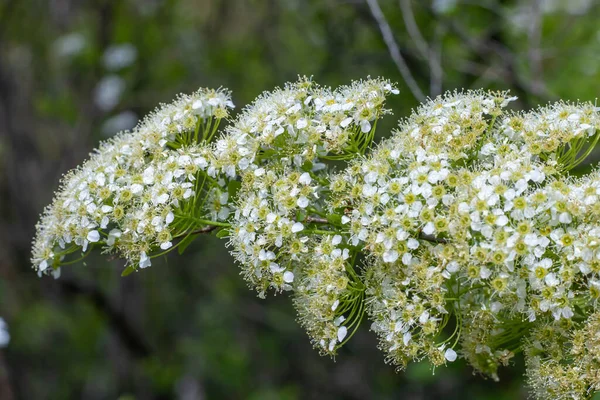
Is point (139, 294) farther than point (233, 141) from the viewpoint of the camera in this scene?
Yes

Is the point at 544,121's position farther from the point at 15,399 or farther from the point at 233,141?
the point at 15,399

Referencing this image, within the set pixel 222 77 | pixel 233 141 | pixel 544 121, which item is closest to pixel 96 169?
pixel 233 141

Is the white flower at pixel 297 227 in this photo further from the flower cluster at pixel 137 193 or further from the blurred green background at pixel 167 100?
the blurred green background at pixel 167 100

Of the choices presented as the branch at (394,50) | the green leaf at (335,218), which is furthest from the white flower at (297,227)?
the branch at (394,50)

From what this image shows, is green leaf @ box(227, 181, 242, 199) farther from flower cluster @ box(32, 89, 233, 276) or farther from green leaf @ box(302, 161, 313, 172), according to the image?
green leaf @ box(302, 161, 313, 172)

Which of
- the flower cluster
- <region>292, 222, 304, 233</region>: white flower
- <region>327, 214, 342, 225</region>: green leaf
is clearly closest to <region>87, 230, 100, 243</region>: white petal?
the flower cluster

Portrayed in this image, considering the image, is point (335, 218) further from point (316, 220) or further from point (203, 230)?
point (203, 230)
